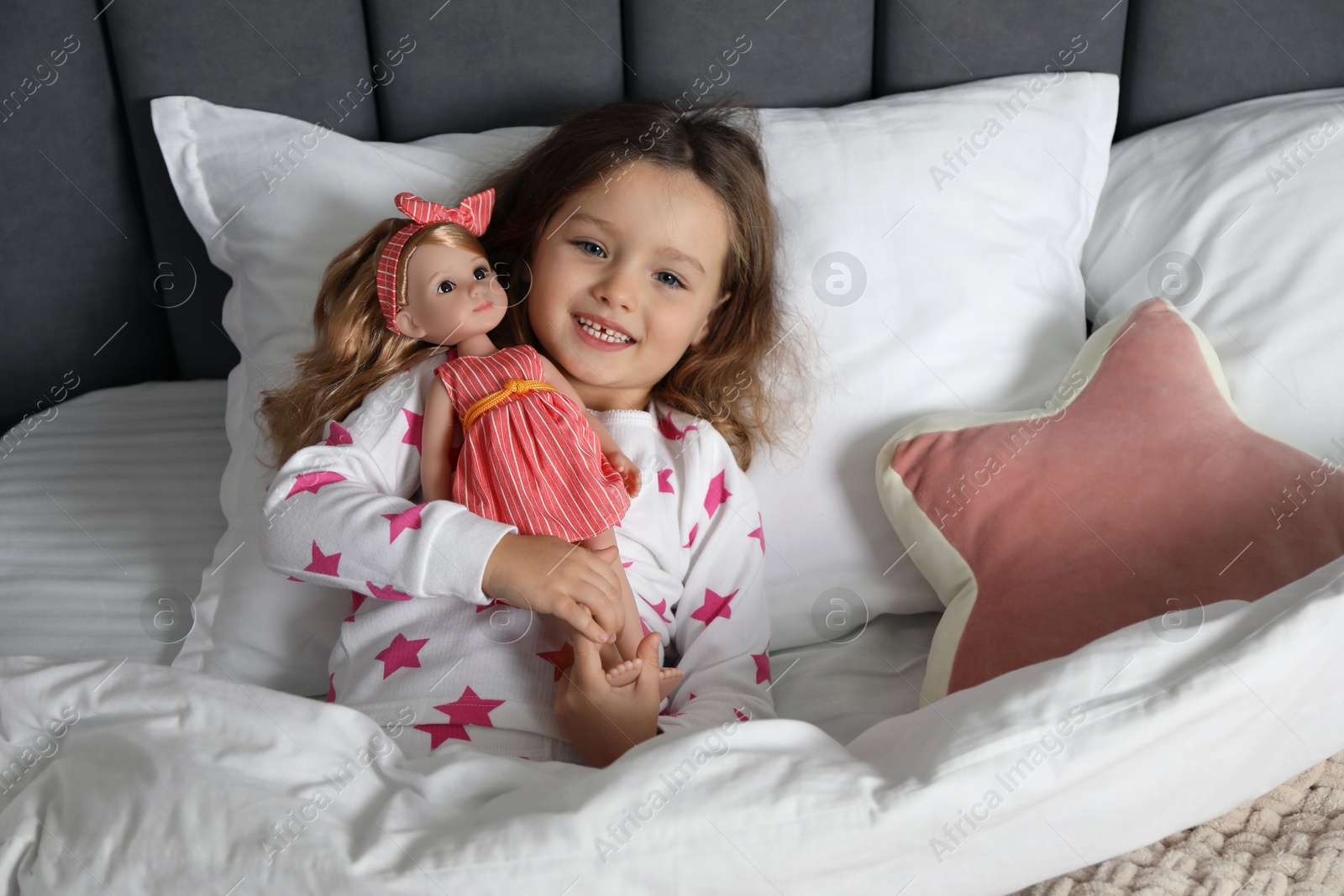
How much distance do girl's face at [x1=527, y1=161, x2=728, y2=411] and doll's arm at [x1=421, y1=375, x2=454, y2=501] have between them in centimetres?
15

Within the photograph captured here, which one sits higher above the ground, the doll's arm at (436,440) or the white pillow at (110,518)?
the doll's arm at (436,440)

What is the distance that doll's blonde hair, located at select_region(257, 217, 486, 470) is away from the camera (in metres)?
1.03

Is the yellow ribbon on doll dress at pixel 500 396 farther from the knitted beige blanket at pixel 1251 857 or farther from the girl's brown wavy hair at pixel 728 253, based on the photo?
the knitted beige blanket at pixel 1251 857

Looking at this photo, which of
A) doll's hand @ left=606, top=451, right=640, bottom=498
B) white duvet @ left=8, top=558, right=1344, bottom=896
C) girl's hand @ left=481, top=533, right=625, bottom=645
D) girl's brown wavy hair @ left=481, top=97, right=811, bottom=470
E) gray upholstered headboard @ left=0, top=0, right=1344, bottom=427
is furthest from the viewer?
gray upholstered headboard @ left=0, top=0, right=1344, bottom=427

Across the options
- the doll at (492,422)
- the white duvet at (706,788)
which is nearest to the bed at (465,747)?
the white duvet at (706,788)

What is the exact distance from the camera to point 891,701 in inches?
41.2

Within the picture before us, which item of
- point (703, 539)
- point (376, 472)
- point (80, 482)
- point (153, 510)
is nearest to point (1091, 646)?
point (703, 539)

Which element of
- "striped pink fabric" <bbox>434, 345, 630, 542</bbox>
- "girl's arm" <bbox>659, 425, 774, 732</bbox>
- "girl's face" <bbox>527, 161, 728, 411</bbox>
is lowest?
"girl's arm" <bbox>659, 425, 774, 732</bbox>

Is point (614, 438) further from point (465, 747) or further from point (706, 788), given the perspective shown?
point (706, 788)

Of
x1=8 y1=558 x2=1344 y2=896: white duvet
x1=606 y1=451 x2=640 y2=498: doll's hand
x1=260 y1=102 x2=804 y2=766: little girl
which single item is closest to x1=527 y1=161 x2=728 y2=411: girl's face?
x1=260 y1=102 x2=804 y2=766: little girl

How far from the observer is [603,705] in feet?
2.87

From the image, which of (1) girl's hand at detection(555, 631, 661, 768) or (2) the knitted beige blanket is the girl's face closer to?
(1) girl's hand at detection(555, 631, 661, 768)

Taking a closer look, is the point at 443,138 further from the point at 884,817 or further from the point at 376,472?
the point at 884,817

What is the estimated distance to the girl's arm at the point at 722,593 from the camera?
102 cm
